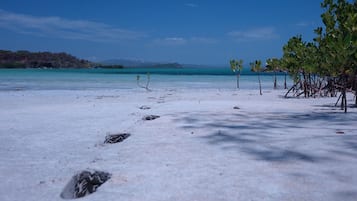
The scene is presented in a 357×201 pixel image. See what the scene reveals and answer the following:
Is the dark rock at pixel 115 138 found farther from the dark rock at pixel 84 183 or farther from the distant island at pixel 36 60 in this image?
the distant island at pixel 36 60

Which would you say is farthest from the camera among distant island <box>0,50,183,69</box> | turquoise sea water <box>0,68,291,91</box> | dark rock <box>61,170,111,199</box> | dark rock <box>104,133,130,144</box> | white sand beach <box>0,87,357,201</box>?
distant island <box>0,50,183,69</box>

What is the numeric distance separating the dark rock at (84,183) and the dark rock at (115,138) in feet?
5.34

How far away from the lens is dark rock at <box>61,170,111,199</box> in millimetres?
2650

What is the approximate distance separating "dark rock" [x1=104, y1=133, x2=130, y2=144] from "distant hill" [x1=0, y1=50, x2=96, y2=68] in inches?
4061

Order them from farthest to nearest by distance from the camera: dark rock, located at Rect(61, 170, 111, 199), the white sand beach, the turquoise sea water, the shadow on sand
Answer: the turquoise sea water
the shadow on sand
dark rock, located at Rect(61, 170, 111, 199)
the white sand beach

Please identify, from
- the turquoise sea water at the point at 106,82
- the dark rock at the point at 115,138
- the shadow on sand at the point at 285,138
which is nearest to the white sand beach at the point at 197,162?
the shadow on sand at the point at 285,138

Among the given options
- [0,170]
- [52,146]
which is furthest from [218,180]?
[52,146]

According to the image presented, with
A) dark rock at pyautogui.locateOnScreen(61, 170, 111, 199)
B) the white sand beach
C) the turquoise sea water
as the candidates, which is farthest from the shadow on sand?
the turquoise sea water

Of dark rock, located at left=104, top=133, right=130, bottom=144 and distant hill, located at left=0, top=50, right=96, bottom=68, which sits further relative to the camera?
distant hill, located at left=0, top=50, right=96, bottom=68

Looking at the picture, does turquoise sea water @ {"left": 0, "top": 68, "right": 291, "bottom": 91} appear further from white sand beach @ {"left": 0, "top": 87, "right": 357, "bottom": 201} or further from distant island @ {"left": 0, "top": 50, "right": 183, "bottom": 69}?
distant island @ {"left": 0, "top": 50, "right": 183, "bottom": 69}

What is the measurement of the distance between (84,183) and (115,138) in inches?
76.7

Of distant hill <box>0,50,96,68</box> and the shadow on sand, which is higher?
distant hill <box>0,50,96,68</box>

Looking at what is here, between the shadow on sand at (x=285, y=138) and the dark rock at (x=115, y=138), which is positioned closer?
the shadow on sand at (x=285, y=138)

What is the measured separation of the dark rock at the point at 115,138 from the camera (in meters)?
4.65
